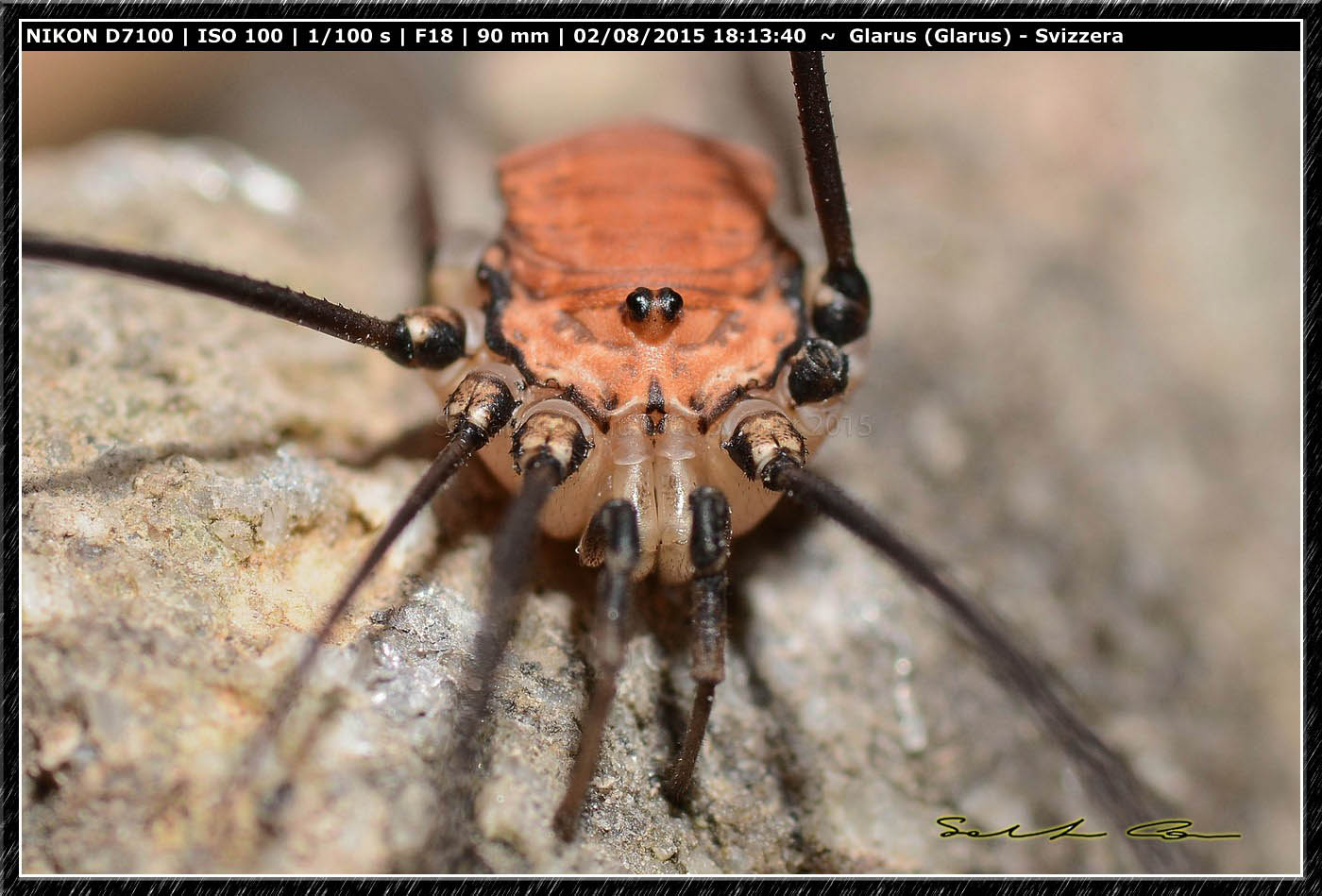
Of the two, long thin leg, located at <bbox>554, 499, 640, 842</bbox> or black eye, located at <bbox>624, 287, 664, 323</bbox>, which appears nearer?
long thin leg, located at <bbox>554, 499, 640, 842</bbox>

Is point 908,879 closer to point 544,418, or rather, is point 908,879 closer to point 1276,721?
point 544,418

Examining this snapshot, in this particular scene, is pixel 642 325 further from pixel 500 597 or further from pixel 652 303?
pixel 500 597
